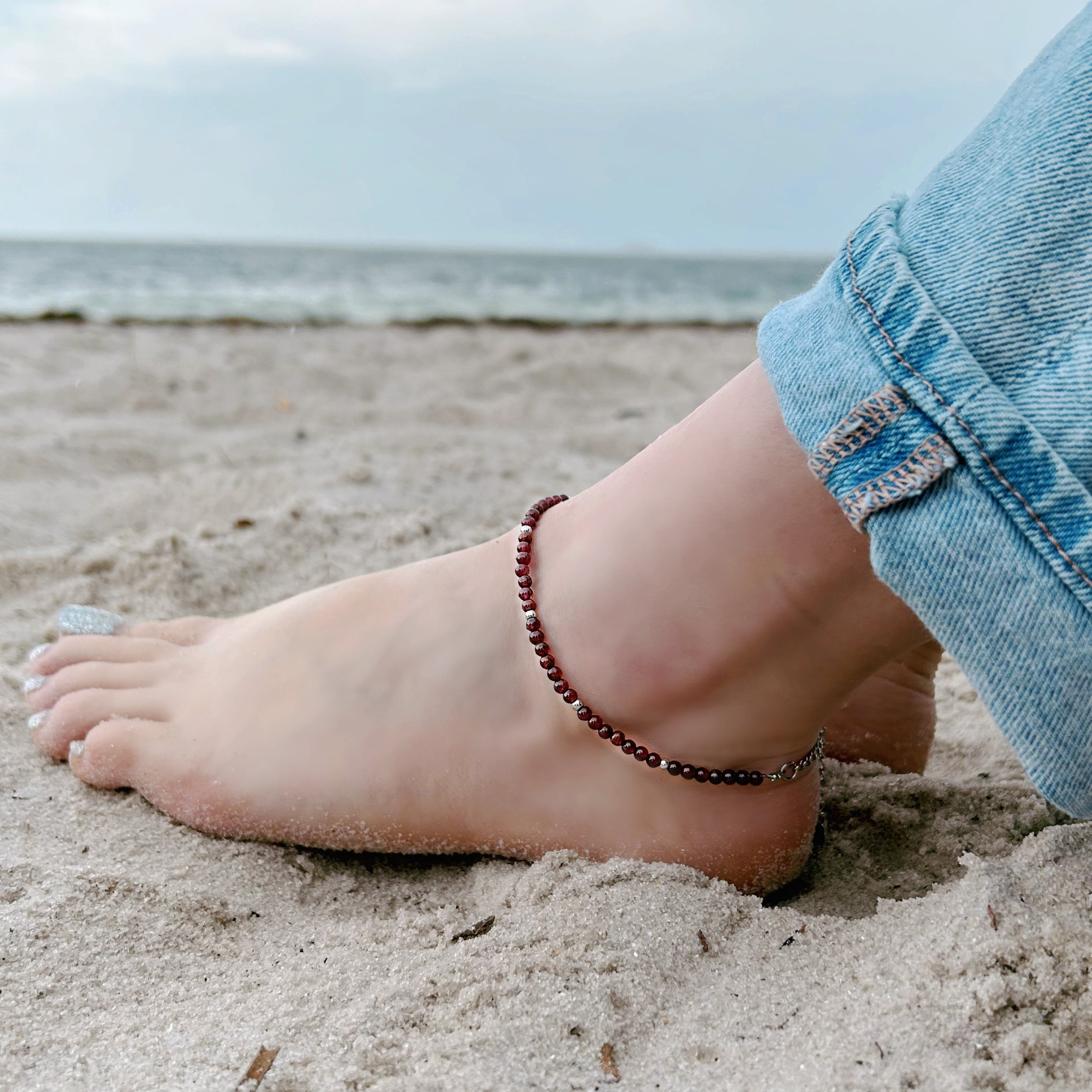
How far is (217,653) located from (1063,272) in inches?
34.7

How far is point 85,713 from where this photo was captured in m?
1.00

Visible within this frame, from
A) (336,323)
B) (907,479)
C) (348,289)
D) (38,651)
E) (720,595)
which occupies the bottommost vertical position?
(348,289)

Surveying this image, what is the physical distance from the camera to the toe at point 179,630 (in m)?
1.12

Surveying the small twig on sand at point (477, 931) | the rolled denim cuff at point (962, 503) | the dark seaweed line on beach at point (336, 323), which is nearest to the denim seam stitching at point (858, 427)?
the rolled denim cuff at point (962, 503)

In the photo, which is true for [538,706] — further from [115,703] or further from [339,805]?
[115,703]

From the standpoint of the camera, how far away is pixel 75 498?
1.74 metres

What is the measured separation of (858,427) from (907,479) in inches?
1.7

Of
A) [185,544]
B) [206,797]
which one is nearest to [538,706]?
[206,797]

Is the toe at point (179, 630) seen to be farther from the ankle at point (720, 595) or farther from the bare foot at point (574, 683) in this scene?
the ankle at point (720, 595)

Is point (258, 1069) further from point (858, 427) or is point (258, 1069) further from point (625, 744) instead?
point (858, 427)

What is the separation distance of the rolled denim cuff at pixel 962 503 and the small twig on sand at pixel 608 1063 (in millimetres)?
292

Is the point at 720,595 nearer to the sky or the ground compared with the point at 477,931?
nearer to the sky

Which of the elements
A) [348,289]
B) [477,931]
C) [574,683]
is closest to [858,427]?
[574,683]

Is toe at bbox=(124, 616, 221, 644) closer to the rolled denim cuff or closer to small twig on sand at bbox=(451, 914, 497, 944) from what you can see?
small twig on sand at bbox=(451, 914, 497, 944)
